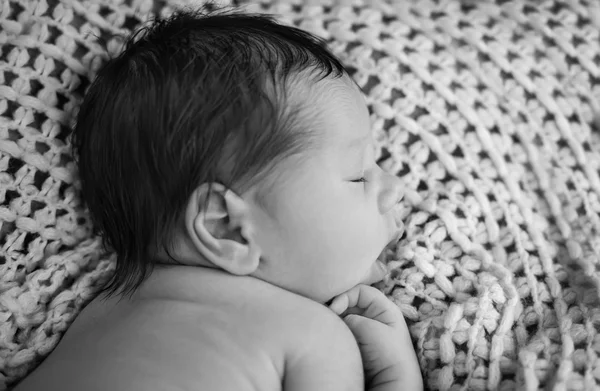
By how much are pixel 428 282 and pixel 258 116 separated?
39 cm

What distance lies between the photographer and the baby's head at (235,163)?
96 centimetres

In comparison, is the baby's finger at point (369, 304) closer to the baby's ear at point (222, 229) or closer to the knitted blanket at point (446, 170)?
the knitted blanket at point (446, 170)

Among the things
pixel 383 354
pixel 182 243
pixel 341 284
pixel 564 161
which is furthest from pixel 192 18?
pixel 564 161

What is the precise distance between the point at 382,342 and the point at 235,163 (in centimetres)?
33

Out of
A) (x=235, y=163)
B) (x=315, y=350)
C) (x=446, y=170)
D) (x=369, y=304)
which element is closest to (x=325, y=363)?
(x=315, y=350)

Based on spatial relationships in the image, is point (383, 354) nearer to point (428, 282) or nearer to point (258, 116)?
point (428, 282)

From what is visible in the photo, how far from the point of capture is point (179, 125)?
96 centimetres

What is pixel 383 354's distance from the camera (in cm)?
103

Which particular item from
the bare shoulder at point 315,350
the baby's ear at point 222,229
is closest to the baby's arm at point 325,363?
the bare shoulder at point 315,350

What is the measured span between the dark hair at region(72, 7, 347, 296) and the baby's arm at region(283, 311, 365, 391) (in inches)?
9.2

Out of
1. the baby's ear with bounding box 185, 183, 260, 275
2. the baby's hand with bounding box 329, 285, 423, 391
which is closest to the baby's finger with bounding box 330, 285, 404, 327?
the baby's hand with bounding box 329, 285, 423, 391

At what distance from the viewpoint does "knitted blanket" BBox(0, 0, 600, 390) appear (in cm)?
107

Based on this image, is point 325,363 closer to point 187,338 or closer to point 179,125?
point 187,338

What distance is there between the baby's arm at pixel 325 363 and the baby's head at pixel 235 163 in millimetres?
77
